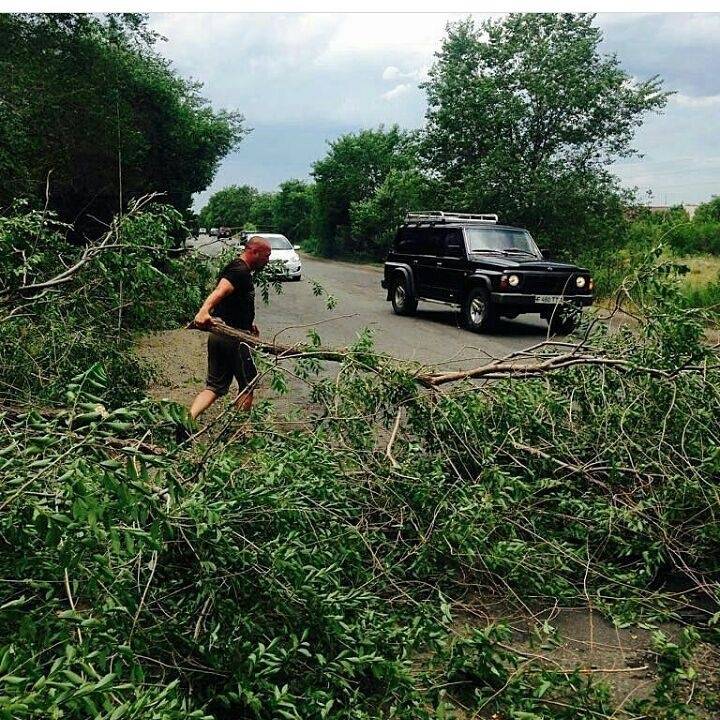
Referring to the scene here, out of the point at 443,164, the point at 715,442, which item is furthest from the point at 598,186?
the point at 715,442

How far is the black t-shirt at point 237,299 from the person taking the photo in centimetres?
691

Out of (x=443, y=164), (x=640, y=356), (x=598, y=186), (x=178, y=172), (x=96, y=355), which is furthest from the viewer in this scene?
(x=178, y=172)

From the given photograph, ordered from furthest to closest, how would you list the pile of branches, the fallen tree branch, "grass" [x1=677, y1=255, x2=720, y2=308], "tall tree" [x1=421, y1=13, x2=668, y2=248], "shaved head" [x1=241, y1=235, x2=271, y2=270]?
"tall tree" [x1=421, y1=13, x2=668, y2=248], "grass" [x1=677, y1=255, x2=720, y2=308], "shaved head" [x1=241, y1=235, x2=271, y2=270], the fallen tree branch, the pile of branches

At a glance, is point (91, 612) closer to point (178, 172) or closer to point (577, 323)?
point (577, 323)

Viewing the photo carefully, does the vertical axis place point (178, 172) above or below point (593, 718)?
above

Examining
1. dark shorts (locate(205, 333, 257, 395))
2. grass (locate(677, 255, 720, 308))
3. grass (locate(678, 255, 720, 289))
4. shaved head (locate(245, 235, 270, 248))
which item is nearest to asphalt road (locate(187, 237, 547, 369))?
shaved head (locate(245, 235, 270, 248))

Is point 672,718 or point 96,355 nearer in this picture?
point 672,718

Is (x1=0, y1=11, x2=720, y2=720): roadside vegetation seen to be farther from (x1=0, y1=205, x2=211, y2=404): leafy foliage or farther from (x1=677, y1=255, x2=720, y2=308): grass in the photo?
(x1=677, y1=255, x2=720, y2=308): grass

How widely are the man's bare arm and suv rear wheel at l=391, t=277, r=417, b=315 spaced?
10191 millimetres

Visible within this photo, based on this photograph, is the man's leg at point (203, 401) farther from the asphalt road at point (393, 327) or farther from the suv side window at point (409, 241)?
the suv side window at point (409, 241)

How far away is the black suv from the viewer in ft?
44.9

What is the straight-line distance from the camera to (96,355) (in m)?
6.79

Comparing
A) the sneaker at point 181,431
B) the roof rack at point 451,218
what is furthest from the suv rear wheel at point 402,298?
the sneaker at point 181,431

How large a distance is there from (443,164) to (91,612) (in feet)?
82.1
